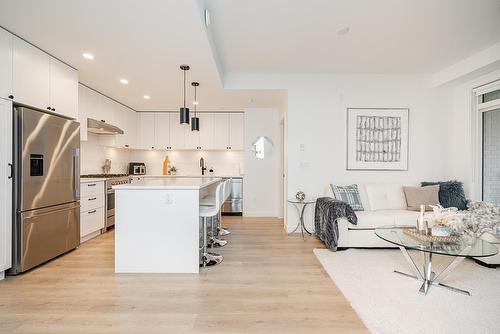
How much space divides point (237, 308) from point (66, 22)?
302 centimetres

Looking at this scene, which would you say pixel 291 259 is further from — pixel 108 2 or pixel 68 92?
pixel 68 92

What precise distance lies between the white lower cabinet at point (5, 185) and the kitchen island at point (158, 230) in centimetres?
100

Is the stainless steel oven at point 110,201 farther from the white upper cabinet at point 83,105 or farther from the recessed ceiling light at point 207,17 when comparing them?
the recessed ceiling light at point 207,17

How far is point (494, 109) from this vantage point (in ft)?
12.9

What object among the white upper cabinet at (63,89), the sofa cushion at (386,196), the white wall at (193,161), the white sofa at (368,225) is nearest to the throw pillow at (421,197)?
the sofa cushion at (386,196)

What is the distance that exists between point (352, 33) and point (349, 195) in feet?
7.43

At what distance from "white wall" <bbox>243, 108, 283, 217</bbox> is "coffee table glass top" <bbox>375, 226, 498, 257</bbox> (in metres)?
3.43

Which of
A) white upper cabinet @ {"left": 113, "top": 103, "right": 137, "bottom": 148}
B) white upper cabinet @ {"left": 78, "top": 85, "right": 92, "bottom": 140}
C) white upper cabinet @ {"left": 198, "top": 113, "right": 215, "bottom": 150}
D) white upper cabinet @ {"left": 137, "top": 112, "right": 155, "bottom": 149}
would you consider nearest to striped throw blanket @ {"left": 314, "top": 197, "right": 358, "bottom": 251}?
white upper cabinet @ {"left": 198, "top": 113, "right": 215, "bottom": 150}

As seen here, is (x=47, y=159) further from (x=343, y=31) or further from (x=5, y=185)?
(x=343, y=31)

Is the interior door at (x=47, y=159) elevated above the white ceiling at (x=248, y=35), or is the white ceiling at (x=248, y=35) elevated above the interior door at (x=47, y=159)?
the white ceiling at (x=248, y=35)

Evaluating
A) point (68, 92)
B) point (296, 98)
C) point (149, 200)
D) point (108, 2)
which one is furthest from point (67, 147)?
point (296, 98)

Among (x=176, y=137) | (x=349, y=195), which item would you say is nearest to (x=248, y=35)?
(x=349, y=195)

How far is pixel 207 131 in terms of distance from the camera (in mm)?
6266

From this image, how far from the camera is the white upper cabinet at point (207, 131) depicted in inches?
246
